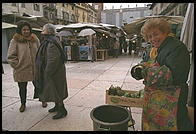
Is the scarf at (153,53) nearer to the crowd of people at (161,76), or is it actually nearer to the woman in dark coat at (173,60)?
the crowd of people at (161,76)

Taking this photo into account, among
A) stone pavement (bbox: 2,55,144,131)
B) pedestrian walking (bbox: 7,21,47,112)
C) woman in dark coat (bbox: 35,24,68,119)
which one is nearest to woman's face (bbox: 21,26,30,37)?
pedestrian walking (bbox: 7,21,47,112)

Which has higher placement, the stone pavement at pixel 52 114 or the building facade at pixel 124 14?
the building facade at pixel 124 14

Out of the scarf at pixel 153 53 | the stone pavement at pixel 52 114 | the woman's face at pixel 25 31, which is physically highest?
the woman's face at pixel 25 31

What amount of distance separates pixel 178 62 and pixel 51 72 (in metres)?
1.93

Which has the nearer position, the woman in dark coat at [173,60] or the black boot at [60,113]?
the woman in dark coat at [173,60]

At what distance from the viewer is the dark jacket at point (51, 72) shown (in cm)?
260

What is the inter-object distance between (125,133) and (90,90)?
266cm

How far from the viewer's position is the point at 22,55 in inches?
117

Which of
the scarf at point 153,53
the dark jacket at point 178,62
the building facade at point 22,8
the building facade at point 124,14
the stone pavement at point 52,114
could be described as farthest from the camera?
the building facade at point 124,14

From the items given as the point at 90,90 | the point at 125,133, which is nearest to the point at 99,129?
the point at 125,133

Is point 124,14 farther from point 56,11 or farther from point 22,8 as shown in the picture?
point 22,8

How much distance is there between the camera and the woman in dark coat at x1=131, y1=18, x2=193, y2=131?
62.5 inches

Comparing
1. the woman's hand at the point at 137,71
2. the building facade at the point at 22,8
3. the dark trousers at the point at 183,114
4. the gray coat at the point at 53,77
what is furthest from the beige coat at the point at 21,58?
the building facade at the point at 22,8

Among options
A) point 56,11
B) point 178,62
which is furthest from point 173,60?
point 56,11
